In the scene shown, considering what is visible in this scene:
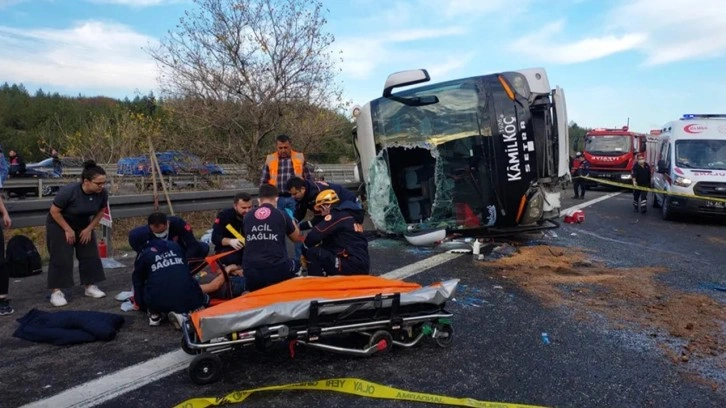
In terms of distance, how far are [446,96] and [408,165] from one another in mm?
1287

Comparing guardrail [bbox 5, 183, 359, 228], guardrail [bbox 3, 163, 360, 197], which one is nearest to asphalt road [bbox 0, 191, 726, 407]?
guardrail [bbox 5, 183, 359, 228]

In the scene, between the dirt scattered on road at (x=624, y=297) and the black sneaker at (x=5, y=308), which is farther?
the black sneaker at (x=5, y=308)

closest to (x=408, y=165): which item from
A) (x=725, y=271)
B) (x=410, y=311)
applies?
(x=725, y=271)

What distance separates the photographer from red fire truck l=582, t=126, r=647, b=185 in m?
21.5

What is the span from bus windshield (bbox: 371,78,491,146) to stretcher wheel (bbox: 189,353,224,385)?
5644 mm

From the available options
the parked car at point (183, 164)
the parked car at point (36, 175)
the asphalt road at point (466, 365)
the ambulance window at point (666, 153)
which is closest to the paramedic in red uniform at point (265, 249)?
the asphalt road at point (466, 365)

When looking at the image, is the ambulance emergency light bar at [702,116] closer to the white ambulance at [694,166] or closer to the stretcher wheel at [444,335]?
the white ambulance at [694,166]

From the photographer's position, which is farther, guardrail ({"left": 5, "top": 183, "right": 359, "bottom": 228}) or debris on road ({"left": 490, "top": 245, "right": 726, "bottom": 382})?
guardrail ({"left": 5, "top": 183, "right": 359, "bottom": 228})

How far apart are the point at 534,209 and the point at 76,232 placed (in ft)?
20.0

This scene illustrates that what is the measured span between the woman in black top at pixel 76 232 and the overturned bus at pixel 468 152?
422cm

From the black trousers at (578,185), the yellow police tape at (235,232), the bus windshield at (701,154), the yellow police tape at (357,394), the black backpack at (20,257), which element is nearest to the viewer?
the yellow police tape at (357,394)

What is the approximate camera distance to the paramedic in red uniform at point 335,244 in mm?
4844

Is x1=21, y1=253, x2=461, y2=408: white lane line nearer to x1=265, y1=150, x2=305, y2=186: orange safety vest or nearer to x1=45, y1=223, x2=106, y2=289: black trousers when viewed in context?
x1=45, y1=223, x2=106, y2=289: black trousers

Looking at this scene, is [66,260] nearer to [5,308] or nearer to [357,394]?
[5,308]
